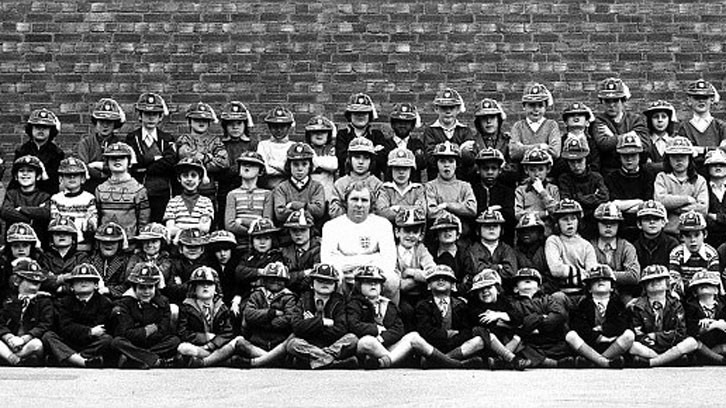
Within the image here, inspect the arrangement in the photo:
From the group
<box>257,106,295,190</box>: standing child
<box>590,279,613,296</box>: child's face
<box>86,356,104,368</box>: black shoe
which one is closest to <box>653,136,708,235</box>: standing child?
<box>590,279,613,296</box>: child's face

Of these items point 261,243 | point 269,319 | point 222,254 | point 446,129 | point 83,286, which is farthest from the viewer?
point 446,129

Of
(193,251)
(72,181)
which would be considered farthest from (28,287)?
(193,251)

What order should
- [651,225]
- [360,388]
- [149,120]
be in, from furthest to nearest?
[149,120] < [651,225] < [360,388]

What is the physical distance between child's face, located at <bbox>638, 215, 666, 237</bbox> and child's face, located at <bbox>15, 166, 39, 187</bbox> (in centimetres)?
582

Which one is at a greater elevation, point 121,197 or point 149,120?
point 149,120

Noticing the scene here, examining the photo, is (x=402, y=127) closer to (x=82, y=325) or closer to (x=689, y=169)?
(x=689, y=169)

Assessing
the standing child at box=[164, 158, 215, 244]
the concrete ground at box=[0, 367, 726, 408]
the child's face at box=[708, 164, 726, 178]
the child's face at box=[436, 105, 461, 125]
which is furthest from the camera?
the child's face at box=[436, 105, 461, 125]

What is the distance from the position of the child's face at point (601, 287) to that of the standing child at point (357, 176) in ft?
7.49

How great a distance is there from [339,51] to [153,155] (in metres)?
3.10

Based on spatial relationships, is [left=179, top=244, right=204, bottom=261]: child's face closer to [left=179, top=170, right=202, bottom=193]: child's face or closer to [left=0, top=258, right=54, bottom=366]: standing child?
[left=179, top=170, right=202, bottom=193]: child's face

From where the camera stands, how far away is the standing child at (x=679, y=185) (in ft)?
49.1

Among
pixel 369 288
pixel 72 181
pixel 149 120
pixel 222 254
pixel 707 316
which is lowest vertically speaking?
pixel 707 316

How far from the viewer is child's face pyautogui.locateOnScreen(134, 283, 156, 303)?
46.0 ft

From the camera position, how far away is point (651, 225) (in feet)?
48.2
